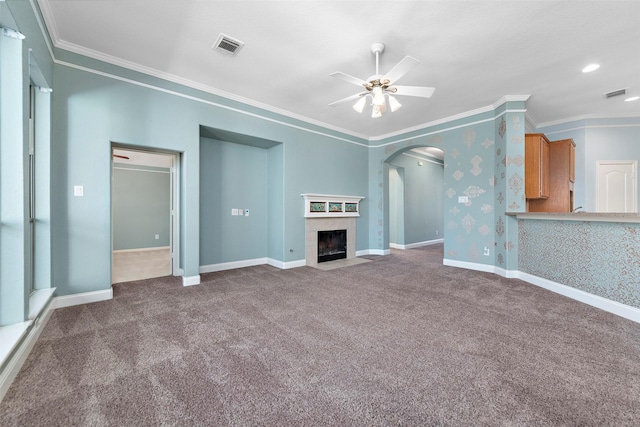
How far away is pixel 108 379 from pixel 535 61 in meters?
5.19

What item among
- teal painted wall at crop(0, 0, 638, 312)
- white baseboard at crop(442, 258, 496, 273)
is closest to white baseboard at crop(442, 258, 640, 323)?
white baseboard at crop(442, 258, 496, 273)

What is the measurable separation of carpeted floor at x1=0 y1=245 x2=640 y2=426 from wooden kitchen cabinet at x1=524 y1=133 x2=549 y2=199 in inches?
68.4

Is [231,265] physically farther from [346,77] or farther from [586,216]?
[586,216]

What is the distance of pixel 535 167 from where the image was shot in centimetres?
416

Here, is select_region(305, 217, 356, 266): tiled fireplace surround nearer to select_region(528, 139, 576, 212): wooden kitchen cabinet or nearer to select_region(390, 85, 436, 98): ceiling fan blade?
select_region(390, 85, 436, 98): ceiling fan blade

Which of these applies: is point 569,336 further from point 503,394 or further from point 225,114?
point 225,114

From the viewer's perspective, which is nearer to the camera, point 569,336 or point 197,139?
point 569,336

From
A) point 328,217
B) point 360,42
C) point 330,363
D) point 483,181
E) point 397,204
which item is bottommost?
point 330,363

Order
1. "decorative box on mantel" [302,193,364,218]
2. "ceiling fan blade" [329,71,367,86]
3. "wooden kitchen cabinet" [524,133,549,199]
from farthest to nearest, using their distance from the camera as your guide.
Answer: "decorative box on mantel" [302,193,364,218] < "wooden kitchen cabinet" [524,133,549,199] < "ceiling fan blade" [329,71,367,86]

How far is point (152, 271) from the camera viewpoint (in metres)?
4.65

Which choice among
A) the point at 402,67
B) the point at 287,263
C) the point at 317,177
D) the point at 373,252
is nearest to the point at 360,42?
Answer: the point at 402,67

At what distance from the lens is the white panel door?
16.4ft

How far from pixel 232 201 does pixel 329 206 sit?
193 centimetres

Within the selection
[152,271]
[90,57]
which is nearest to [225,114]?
[90,57]
